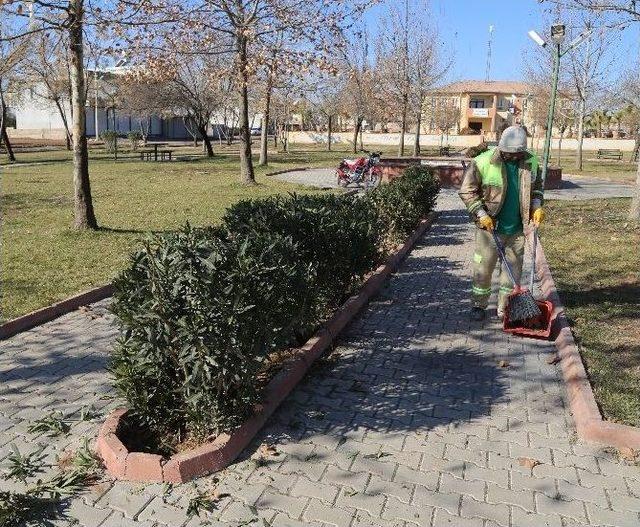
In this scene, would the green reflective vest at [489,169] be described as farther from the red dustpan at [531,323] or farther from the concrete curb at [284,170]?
the concrete curb at [284,170]

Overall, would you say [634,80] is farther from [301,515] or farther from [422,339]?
[301,515]

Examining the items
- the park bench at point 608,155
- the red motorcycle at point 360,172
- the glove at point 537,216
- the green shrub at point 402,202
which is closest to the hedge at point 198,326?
the glove at point 537,216

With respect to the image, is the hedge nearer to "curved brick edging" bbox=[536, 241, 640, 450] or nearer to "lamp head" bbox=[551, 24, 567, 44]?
"curved brick edging" bbox=[536, 241, 640, 450]

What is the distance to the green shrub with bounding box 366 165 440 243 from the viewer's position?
29.0 ft

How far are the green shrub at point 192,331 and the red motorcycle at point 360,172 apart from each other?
14.9 m

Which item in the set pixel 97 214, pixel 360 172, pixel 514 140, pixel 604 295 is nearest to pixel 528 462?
pixel 514 140

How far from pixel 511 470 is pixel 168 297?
2.21m

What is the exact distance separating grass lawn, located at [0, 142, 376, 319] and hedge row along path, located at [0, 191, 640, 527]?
1342mm

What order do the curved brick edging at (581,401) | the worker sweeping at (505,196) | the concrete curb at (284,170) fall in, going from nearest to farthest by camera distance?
the curved brick edging at (581,401) → the worker sweeping at (505,196) → the concrete curb at (284,170)

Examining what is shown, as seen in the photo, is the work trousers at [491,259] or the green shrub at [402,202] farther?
the green shrub at [402,202]

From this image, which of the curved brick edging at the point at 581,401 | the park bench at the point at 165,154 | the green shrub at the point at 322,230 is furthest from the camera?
the park bench at the point at 165,154

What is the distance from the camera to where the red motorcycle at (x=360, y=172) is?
1836 centimetres

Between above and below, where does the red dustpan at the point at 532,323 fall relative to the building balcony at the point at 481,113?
below

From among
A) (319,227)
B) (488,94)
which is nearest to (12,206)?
(319,227)
